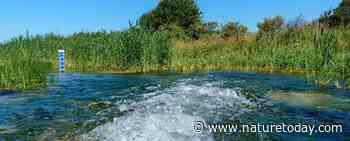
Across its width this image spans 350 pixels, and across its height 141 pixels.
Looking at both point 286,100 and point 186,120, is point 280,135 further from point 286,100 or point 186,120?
point 286,100

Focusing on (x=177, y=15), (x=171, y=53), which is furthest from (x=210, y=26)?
(x=171, y=53)

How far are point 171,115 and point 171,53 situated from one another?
11.7 m

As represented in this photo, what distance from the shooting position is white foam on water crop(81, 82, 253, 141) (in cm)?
502

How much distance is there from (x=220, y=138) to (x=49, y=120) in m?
3.11

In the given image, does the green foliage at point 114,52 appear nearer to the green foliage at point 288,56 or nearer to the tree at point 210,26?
the green foliage at point 288,56

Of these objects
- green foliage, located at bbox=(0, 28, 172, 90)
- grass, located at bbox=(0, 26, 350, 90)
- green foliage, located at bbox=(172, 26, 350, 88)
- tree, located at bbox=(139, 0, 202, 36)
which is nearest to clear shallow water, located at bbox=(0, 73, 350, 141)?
green foliage, located at bbox=(172, 26, 350, 88)

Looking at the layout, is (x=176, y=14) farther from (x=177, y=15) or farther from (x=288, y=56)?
(x=288, y=56)

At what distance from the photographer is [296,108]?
23.7 ft

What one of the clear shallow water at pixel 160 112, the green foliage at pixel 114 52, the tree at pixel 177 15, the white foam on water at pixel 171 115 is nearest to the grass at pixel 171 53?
the green foliage at pixel 114 52

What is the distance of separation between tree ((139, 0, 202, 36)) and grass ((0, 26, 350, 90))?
19543mm

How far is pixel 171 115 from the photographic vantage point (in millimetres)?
6129

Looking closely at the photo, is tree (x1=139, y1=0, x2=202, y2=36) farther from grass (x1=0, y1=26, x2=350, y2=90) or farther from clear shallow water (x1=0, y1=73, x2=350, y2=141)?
clear shallow water (x1=0, y1=73, x2=350, y2=141)

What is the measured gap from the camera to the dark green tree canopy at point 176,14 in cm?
4162

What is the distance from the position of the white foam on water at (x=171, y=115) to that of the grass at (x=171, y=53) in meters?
4.28
